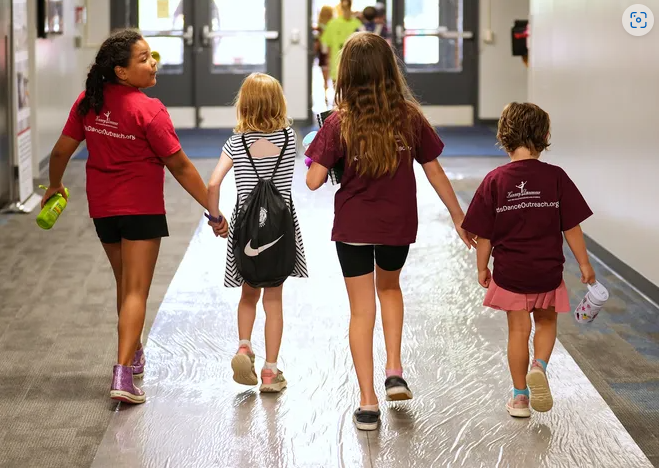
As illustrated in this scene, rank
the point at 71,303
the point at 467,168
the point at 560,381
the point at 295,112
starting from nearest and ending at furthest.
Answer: the point at 560,381
the point at 71,303
the point at 467,168
the point at 295,112

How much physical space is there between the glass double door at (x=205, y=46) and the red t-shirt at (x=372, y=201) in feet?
33.8

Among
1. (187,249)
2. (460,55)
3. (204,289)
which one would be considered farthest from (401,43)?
(204,289)

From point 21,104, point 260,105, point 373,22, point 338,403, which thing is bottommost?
point 338,403

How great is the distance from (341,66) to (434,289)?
7.99 ft

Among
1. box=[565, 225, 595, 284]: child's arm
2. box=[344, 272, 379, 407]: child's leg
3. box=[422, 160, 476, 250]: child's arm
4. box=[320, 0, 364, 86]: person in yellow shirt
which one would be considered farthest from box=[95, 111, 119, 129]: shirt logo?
box=[320, 0, 364, 86]: person in yellow shirt

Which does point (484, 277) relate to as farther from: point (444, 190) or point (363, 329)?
point (363, 329)

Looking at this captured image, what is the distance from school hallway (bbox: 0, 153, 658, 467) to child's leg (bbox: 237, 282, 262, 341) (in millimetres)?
230

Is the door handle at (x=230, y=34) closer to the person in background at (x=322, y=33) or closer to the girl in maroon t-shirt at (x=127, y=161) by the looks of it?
the person in background at (x=322, y=33)

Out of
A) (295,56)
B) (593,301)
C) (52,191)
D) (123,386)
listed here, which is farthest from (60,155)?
(295,56)

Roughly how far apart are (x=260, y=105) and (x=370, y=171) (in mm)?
589

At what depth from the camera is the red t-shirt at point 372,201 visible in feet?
12.1

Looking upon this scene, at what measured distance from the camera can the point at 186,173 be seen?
4.05 meters

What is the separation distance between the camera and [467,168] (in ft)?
34.9

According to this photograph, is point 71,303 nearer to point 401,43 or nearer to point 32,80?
point 32,80
